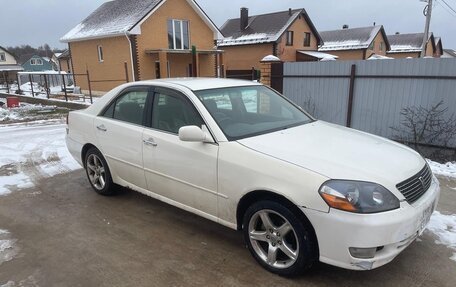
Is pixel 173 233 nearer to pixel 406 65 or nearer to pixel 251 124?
pixel 251 124

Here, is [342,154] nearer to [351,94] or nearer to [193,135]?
[193,135]

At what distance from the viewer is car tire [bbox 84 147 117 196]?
15.3 ft

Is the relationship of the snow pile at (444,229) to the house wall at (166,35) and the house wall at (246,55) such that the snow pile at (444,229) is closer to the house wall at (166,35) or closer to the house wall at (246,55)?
the house wall at (166,35)

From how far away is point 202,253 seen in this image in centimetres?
340

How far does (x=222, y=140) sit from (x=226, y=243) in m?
1.07

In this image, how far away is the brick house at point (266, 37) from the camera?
30.3 metres

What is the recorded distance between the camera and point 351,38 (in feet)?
135

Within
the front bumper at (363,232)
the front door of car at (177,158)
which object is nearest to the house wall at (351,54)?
the front door of car at (177,158)

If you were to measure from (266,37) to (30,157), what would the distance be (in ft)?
85.0

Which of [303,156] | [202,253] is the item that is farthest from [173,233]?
[303,156]

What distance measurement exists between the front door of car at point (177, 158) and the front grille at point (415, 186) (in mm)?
1527

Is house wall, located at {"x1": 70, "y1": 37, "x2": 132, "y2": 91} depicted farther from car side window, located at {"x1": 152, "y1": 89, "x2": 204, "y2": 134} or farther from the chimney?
car side window, located at {"x1": 152, "y1": 89, "x2": 204, "y2": 134}

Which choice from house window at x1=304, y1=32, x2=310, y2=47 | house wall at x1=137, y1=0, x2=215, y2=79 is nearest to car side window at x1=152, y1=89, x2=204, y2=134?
house wall at x1=137, y1=0, x2=215, y2=79

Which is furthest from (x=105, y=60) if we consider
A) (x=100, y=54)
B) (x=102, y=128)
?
(x=102, y=128)
